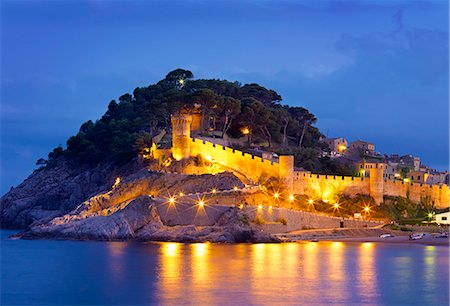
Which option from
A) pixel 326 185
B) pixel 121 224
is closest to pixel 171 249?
pixel 121 224

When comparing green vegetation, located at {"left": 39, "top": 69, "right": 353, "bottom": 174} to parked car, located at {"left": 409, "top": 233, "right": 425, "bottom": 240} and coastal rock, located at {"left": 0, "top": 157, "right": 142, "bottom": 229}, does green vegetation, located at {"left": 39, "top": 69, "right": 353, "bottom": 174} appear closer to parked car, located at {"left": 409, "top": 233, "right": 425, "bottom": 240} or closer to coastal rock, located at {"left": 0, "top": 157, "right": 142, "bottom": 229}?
coastal rock, located at {"left": 0, "top": 157, "right": 142, "bottom": 229}

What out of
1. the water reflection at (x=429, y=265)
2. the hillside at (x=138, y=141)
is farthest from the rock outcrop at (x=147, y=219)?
the water reflection at (x=429, y=265)

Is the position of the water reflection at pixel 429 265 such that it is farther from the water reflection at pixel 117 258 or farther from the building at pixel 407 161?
the building at pixel 407 161

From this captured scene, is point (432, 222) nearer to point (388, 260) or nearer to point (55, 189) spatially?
point (388, 260)

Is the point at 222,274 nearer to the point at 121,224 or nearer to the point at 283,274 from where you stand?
the point at 283,274

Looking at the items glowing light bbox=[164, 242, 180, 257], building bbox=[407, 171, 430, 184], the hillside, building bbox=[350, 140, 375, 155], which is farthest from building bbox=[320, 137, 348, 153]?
glowing light bbox=[164, 242, 180, 257]

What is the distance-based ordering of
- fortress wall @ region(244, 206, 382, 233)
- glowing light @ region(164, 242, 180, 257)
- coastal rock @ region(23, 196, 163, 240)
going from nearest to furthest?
glowing light @ region(164, 242, 180, 257), coastal rock @ region(23, 196, 163, 240), fortress wall @ region(244, 206, 382, 233)
